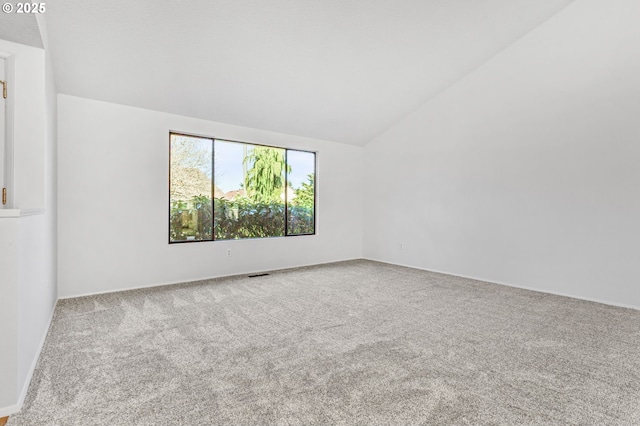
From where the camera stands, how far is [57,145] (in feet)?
13.2

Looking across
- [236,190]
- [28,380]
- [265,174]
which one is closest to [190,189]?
[236,190]

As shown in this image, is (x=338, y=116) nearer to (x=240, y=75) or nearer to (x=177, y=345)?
(x=240, y=75)

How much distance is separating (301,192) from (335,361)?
4495 millimetres

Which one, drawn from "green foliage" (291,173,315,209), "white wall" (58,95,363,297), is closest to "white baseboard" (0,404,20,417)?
"white wall" (58,95,363,297)

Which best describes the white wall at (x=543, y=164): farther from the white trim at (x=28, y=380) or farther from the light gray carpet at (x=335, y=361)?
the white trim at (x=28, y=380)

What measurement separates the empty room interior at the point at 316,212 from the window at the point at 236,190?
0.04m

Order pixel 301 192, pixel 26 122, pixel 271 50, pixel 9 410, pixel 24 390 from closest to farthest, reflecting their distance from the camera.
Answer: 1. pixel 9 410
2. pixel 24 390
3. pixel 26 122
4. pixel 271 50
5. pixel 301 192

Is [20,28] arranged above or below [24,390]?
above

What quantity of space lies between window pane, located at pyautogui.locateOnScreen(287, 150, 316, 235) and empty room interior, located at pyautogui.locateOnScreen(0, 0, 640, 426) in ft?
0.20

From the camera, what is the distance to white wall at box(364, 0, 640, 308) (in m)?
3.94

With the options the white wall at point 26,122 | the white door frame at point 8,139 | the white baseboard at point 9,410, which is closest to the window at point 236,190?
the white wall at point 26,122

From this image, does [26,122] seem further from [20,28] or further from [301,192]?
[301,192]

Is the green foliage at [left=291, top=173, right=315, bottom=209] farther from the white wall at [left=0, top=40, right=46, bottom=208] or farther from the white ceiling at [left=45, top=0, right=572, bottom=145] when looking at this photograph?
the white wall at [left=0, top=40, right=46, bottom=208]

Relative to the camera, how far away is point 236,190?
18.7ft
